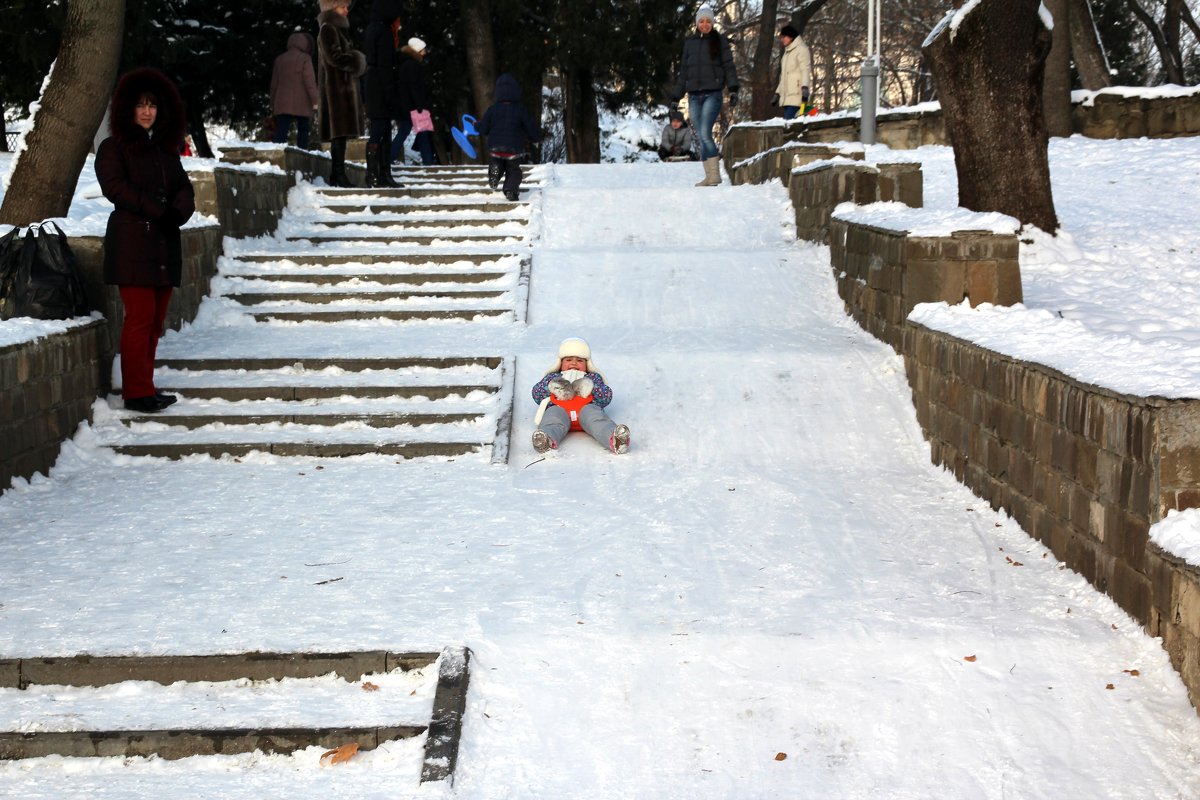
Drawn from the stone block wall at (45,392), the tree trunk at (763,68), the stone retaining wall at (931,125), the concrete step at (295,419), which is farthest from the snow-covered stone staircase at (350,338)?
the tree trunk at (763,68)

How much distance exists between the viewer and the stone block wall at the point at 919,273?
24.6ft

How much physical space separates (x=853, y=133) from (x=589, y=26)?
4.57 metres

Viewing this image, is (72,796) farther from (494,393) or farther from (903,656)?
(494,393)

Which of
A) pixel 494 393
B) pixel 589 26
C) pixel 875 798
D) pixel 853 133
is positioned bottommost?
pixel 875 798

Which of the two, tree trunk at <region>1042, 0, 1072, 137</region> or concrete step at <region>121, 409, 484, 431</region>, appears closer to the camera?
concrete step at <region>121, 409, 484, 431</region>

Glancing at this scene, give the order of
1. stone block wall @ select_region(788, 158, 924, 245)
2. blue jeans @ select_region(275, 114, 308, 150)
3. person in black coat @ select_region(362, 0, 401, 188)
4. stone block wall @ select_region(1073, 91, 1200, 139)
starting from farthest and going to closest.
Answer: stone block wall @ select_region(1073, 91, 1200, 139), blue jeans @ select_region(275, 114, 308, 150), person in black coat @ select_region(362, 0, 401, 188), stone block wall @ select_region(788, 158, 924, 245)

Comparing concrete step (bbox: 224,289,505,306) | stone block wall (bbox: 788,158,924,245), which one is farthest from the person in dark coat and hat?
stone block wall (bbox: 788,158,924,245)

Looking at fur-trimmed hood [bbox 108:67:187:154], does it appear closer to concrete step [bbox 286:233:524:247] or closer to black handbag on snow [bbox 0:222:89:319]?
black handbag on snow [bbox 0:222:89:319]

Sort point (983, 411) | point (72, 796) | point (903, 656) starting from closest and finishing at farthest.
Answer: point (72, 796)
point (903, 656)
point (983, 411)

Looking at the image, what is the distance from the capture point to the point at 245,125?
2264 cm

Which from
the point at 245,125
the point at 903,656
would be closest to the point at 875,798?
the point at 903,656

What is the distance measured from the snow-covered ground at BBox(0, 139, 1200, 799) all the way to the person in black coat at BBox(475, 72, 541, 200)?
410 cm

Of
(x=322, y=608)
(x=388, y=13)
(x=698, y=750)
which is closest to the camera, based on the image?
(x=698, y=750)

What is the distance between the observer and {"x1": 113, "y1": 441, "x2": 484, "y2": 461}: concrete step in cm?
752
